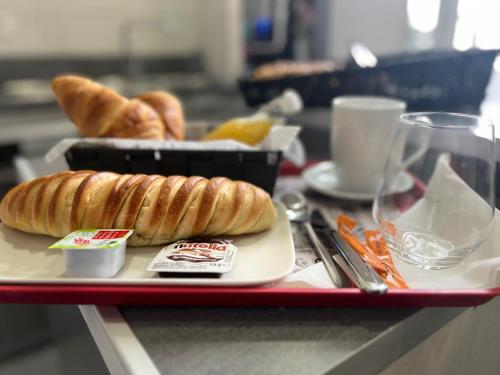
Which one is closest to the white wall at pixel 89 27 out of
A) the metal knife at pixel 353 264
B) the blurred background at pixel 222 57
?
the blurred background at pixel 222 57

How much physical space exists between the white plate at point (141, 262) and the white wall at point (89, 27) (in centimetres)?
178

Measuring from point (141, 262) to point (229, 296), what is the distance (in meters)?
0.12

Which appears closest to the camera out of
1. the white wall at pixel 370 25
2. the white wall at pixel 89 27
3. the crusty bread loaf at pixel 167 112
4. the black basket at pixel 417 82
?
the crusty bread loaf at pixel 167 112

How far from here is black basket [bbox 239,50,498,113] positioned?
91 centimetres

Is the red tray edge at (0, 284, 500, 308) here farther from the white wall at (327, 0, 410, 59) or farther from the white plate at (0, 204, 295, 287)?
the white wall at (327, 0, 410, 59)

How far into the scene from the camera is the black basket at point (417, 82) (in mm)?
912

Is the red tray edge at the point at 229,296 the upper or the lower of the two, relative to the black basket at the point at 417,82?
lower

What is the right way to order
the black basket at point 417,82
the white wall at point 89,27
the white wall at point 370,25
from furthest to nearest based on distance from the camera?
the white wall at point 370,25, the white wall at point 89,27, the black basket at point 417,82

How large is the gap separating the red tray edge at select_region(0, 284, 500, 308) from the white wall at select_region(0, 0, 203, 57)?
1.91m

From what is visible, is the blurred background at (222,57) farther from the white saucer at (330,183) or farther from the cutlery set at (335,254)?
the cutlery set at (335,254)

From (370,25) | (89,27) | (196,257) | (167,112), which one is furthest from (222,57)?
(196,257)

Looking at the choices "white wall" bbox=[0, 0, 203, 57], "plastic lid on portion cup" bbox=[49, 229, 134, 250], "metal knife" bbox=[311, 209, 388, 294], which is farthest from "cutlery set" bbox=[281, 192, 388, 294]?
"white wall" bbox=[0, 0, 203, 57]

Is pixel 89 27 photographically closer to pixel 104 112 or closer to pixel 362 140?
pixel 104 112

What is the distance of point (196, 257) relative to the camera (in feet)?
1.39
